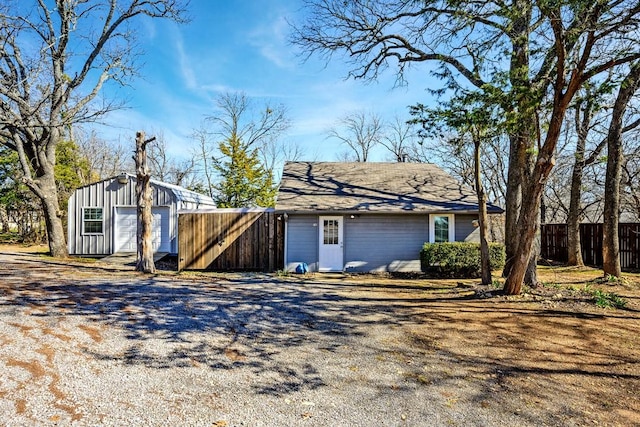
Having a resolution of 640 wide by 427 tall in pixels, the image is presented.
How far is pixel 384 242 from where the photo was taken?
12.1 m

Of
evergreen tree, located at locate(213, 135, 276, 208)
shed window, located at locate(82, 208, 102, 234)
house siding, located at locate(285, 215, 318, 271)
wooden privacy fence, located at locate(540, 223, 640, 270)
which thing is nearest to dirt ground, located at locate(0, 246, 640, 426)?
house siding, located at locate(285, 215, 318, 271)

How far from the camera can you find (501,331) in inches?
Answer: 211

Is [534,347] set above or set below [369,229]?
below

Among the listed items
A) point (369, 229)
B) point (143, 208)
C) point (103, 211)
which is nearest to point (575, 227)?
point (369, 229)

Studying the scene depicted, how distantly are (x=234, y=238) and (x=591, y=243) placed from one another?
1405cm

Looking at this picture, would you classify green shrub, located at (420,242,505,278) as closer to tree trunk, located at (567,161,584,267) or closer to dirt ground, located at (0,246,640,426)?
dirt ground, located at (0,246,640,426)

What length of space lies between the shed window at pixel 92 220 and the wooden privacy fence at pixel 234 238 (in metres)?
5.42

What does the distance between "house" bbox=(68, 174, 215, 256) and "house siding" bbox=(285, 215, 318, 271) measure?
5.75 meters

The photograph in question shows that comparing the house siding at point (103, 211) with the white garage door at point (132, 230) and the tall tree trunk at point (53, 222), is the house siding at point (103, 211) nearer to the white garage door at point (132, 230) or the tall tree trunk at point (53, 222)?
the white garage door at point (132, 230)

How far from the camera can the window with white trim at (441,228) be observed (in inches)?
477

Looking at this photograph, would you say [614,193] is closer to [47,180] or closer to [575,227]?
[575,227]

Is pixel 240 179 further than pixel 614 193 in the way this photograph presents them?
Yes

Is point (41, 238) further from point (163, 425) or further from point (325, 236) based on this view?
point (163, 425)

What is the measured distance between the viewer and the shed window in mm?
15109
